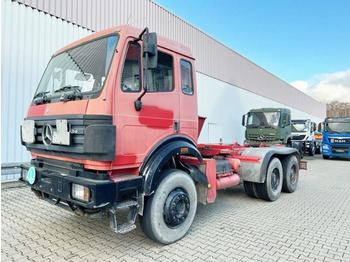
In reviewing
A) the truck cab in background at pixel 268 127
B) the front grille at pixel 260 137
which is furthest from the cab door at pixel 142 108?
the front grille at pixel 260 137

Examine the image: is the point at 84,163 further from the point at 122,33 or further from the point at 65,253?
the point at 122,33

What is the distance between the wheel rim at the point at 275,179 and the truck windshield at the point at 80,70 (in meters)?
4.46

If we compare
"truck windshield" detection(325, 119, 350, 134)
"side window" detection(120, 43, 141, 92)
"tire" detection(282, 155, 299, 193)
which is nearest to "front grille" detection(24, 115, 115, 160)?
"side window" detection(120, 43, 141, 92)

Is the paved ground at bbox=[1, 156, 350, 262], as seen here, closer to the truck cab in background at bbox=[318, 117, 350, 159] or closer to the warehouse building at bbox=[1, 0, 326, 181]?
the warehouse building at bbox=[1, 0, 326, 181]

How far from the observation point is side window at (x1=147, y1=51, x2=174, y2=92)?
10.9ft

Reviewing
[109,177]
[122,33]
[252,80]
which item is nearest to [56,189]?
[109,177]

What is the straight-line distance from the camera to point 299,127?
1641cm

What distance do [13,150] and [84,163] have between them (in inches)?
175

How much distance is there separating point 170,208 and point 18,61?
5.58 meters

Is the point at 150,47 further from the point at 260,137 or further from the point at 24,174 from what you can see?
the point at 260,137

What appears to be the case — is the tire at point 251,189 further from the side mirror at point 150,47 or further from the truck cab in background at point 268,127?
the truck cab in background at point 268,127

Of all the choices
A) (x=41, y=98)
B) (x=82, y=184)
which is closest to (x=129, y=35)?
(x=41, y=98)

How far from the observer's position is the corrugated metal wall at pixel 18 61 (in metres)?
6.08

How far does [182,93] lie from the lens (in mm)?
3768
